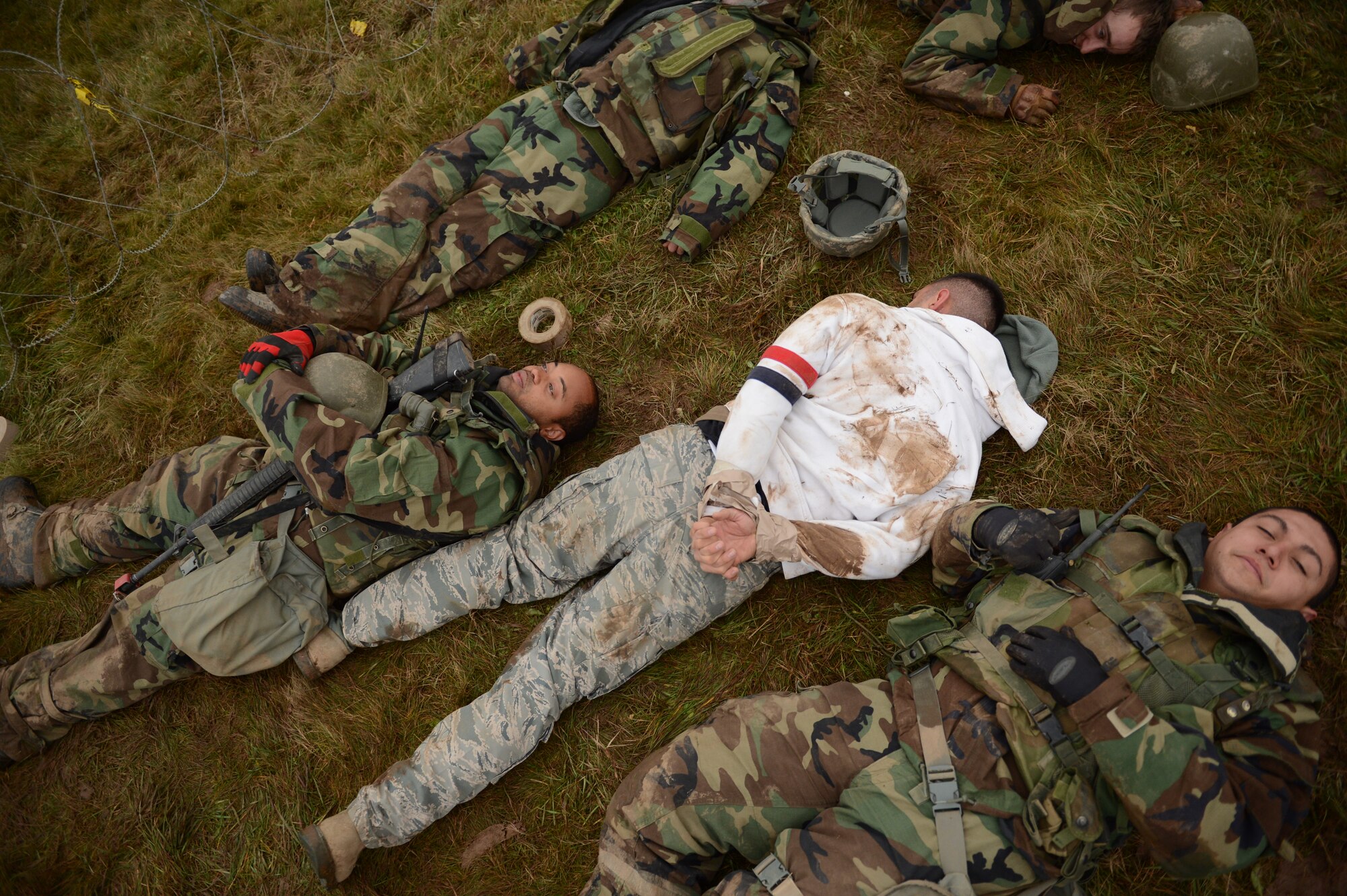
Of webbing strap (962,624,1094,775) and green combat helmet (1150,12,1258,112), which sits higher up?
green combat helmet (1150,12,1258,112)

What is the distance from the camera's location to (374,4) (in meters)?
5.39

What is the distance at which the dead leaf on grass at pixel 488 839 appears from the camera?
136 inches

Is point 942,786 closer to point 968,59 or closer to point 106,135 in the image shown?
point 968,59

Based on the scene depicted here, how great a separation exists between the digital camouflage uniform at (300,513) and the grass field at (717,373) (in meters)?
0.31

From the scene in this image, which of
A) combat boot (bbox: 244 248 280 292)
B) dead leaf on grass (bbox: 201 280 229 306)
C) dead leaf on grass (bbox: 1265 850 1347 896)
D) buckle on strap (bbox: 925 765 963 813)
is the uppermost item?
combat boot (bbox: 244 248 280 292)

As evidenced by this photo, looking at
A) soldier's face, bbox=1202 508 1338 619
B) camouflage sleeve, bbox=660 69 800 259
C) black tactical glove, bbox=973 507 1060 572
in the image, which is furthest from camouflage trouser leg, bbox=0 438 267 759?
soldier's face, bbox=1202 508 1338 619

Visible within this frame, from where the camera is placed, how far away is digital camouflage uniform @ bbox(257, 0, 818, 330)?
4125 mm

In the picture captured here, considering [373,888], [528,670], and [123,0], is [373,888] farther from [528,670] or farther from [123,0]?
[123,0]

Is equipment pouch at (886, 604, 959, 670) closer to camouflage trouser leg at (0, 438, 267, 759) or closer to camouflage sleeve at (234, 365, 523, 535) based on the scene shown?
camouflage sleeve at (234, 365, 523, 535)

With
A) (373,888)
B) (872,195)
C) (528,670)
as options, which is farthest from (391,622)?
(872,195)

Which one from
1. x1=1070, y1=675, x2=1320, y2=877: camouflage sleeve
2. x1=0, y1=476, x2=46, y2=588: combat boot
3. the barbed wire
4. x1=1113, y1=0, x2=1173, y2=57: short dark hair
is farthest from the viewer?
the barbed wire

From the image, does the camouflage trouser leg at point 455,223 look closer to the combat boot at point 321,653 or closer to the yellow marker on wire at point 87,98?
the combat boot at point 321,653

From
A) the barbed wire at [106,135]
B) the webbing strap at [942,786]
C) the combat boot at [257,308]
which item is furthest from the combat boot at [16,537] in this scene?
the webbing strap at [942,786]

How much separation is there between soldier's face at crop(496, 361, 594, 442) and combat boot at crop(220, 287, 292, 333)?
1447 mm
